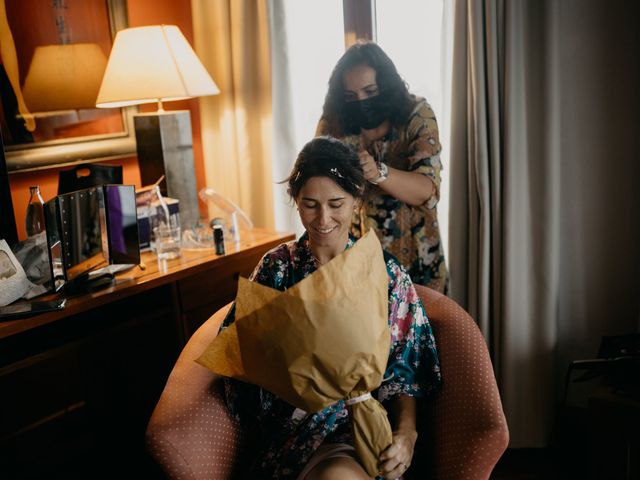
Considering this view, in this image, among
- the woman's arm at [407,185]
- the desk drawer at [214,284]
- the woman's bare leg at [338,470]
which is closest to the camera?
the woman's bare leg at [338,470]

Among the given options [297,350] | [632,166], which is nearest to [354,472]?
[297,350]

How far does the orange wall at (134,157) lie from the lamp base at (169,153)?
0.36 m

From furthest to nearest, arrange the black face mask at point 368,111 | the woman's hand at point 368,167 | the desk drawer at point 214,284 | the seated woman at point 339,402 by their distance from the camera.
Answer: the desk drawer at point 214,284 → the black face mask at point 368,111 → the woman's hand at point 368,167 → the seated woman at point 339,402

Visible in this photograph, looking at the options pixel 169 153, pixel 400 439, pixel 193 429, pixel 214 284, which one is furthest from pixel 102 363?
pixel 400 439

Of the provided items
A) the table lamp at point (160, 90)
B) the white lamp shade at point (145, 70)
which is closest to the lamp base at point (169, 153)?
the table lamp at point (160, 90)

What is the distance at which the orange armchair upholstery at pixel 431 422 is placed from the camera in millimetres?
1228

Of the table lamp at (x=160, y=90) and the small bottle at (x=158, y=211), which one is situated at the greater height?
the table lamp at (x=160, y=90)

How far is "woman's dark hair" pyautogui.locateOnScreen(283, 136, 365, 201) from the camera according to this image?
4.43ft

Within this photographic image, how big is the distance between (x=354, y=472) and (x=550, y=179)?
120 cm

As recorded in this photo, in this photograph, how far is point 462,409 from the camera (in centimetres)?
129

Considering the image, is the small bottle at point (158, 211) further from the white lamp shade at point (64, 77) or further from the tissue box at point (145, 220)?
the white lamp shade at point (64, 77)

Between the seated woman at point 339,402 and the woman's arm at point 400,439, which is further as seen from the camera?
the seated woman at point 339,402

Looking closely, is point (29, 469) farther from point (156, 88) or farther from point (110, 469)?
point (156, 88)

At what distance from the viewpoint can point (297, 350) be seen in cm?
104
